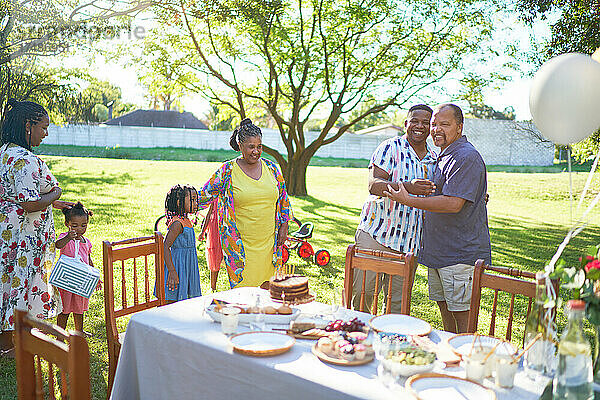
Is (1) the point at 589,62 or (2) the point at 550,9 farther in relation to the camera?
(2) the point at 550,9

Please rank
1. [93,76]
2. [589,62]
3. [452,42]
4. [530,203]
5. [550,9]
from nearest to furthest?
[589,62]
[550,9]
[452,42]
[530,203]
[93,76]

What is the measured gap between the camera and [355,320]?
2365mm

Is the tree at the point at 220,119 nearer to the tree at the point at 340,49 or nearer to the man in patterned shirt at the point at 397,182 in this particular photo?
the tree at the point at 340,49

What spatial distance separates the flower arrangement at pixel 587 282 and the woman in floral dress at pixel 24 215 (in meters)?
3.06

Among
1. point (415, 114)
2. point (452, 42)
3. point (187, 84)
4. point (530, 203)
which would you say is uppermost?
point (452, 42)

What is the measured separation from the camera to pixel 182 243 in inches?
148

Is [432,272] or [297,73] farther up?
[297,73]

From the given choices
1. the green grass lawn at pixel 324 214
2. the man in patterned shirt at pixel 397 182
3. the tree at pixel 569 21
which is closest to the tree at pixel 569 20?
the tree at pixel 569 21

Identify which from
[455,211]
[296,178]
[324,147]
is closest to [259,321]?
[455,211]

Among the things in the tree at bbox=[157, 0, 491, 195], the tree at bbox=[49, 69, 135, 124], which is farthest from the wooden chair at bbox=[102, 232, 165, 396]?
the tree at bbox=[49, 69, 135, 124]

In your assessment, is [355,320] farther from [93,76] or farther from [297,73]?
[93,76]

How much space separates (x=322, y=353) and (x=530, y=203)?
55.2ft

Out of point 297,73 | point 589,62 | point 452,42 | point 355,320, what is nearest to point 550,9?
point 452,42

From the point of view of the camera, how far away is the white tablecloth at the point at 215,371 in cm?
182
